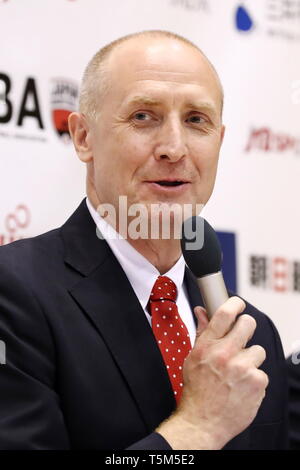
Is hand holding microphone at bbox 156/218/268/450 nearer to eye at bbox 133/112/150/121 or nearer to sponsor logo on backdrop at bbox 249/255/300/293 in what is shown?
eye at bbox 133/112/150/121

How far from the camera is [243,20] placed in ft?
8.93

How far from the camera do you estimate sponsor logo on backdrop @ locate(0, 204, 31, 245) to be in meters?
2.13

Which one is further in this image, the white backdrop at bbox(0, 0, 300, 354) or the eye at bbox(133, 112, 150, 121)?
the white backdrop at bbox(0, 0, 300, 354)

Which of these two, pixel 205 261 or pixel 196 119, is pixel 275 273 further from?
pixel 205 261

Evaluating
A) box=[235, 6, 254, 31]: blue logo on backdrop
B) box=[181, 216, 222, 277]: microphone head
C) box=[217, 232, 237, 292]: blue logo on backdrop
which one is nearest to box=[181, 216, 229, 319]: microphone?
box=[181, 216, 222, 277]: microphone head

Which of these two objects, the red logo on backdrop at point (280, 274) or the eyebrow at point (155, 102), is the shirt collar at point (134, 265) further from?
the red logo on backdrop at point (280, 274)

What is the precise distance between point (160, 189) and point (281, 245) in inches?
48.5

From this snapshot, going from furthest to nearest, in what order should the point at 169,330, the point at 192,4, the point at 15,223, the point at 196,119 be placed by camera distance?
the point at 192,4 < the point at 15,223 < the point at 196,119 < the point at 169,330

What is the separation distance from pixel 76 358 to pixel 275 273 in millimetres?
1372

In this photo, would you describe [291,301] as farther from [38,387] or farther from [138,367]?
[38,387]

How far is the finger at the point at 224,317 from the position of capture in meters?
1.33

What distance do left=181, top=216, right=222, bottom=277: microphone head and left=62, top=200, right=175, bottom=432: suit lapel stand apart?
8.6 inches

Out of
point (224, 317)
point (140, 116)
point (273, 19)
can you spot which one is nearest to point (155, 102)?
point (140, 116)

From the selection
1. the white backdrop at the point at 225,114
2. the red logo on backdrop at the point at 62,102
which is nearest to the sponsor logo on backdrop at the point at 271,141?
the white backdrop at the point at 225,114
